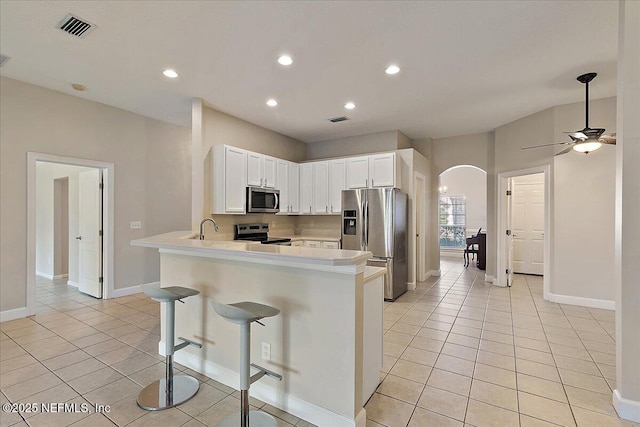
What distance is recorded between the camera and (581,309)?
4.28 meters

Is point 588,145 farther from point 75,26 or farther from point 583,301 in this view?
point 75,26

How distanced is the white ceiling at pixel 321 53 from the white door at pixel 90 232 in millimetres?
1404

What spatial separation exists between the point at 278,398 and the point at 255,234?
3.42m

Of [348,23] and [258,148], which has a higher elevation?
[348,23]

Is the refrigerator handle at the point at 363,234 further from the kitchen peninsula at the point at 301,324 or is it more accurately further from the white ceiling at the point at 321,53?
the kitchen peninsula at the point at 301,324

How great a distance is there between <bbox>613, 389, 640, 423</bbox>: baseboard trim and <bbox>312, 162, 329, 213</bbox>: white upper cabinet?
4359mm

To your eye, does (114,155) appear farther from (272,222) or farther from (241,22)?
(241,22)

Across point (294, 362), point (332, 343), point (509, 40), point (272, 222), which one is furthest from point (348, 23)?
point (272, 222)

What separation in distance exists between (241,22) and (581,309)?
5612 millimetres

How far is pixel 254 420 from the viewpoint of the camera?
1914 mm

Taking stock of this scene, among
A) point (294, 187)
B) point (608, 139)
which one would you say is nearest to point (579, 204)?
point (608, 139)

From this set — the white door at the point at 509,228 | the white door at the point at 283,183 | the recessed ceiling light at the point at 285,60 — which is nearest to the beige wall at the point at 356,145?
the white door at the point at 283,183

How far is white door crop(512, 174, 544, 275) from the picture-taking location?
6.74 m

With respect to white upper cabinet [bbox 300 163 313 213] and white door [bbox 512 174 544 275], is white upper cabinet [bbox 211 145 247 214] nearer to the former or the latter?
white upper cabinet [bbox 300 163 313 213]
